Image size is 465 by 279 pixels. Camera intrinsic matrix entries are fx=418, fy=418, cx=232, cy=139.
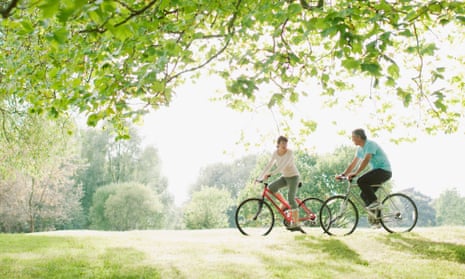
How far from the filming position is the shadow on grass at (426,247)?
8687 millimetres

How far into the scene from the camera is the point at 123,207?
147 ft

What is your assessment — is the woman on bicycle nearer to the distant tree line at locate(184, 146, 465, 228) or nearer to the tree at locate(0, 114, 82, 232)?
the tree at locate(0, 114, 82, 232)

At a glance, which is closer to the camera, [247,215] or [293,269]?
[293,269]

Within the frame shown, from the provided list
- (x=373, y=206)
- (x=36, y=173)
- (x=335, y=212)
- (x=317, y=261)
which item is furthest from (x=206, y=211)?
(x=317, y=261)

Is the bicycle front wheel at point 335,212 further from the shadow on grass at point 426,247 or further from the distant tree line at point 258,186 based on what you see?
the distant tree line at point 258,186

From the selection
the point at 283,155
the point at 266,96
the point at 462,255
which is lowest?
the point at 462,255

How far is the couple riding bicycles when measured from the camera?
9562 millimetres

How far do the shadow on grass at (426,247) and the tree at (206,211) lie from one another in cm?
3529

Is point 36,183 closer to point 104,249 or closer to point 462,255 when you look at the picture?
point 104,249

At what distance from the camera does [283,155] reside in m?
10.3

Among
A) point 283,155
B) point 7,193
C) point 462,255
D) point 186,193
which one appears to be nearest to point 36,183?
point 7,193

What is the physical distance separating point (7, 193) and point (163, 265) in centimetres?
3273

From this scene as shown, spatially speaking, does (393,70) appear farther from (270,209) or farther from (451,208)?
(451,208)

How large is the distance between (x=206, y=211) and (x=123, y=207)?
8883mm
